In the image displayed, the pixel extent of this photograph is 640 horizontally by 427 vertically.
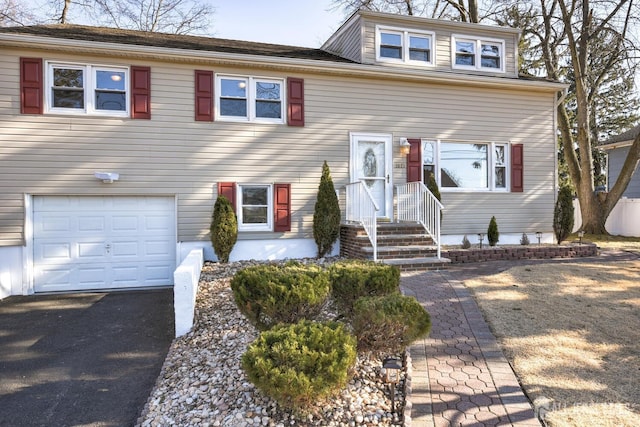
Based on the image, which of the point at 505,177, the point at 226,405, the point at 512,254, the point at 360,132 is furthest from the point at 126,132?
the point at 505,177

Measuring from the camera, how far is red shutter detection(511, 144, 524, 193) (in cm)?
1006

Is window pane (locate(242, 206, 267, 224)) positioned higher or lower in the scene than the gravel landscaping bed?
higher

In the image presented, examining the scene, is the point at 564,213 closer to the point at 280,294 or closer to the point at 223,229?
the point at 223,229

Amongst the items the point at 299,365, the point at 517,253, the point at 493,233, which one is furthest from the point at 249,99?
the point at 299,365

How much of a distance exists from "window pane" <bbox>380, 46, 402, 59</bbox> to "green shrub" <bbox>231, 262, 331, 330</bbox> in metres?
7.48

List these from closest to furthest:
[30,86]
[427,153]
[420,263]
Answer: [420,263] → [30,86] → [427,153]

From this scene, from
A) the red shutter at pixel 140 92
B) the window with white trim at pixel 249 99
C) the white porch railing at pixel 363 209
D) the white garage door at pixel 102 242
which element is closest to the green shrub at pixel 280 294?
the white porch railing at pixel 363 209

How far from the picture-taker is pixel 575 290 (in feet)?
18.8

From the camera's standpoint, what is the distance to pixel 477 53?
33.6ft

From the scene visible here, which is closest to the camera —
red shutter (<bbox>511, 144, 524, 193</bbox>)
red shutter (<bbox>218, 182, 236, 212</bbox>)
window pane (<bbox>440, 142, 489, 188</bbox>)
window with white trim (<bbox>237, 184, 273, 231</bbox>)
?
red shutter (<bbox>218, 182, 236, 212</bbox>)

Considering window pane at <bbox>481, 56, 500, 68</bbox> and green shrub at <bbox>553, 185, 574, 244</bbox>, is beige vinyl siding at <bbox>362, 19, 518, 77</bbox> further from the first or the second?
green shrub at <bbox>553, 185, 574, 244</bbox>

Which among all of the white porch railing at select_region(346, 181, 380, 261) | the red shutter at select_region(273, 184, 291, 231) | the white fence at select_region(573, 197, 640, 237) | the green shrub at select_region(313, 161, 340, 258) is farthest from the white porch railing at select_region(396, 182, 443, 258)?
the white fence at select_region(573, 197, 640, 237)

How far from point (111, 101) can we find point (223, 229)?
3390 mm

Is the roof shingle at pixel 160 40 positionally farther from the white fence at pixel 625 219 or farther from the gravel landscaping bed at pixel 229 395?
the white fence at pixel 625 219
